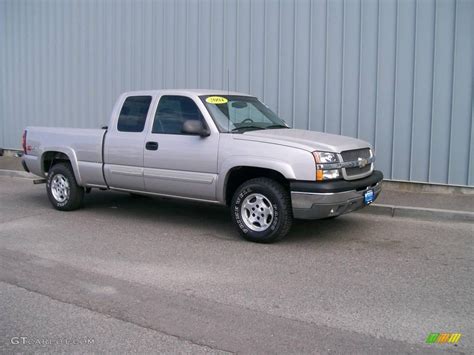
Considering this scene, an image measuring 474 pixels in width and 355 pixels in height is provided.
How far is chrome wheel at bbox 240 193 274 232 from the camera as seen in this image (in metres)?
6.80

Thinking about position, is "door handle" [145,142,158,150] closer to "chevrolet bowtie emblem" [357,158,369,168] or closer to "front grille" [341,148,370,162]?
"front grille" [341,148,370,162]

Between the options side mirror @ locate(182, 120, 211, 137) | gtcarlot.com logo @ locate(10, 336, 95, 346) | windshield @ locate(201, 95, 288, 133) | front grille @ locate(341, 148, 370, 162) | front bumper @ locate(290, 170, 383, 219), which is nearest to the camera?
gtcarlot.com logo @ locate(10, 336, 95, 346)

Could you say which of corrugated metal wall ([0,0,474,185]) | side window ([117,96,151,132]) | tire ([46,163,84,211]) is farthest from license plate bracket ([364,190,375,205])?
tire ([46,163,84,211])

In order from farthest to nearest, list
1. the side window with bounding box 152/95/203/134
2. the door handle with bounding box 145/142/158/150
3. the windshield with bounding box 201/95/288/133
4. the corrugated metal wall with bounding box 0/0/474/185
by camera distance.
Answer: the corrugated metal wall with bounding box 0/0/474/185, the door handle with bounding box 145/142/158/150, the side window with bounding box 152/95/203/134, the windshield with bounding box 201/95/288/133

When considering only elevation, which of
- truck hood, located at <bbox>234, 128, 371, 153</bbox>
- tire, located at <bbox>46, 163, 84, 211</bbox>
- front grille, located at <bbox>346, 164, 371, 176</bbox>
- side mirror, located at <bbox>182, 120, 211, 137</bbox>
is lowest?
tire, located at <bbox>46, 163, 84, 211</bbox>

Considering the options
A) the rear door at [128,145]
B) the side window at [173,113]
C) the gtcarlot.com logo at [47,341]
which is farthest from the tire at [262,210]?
the gtcarlot.com logo at [47,341]

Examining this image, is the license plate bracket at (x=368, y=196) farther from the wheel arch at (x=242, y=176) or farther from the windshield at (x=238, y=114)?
the windshield at (x=238, y=114)

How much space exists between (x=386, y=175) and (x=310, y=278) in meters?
4.89

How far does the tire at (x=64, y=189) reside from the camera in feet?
29.0

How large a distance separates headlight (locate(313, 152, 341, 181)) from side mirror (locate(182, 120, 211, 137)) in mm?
1528

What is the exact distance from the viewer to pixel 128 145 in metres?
7.93

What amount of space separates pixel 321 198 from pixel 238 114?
1.91m

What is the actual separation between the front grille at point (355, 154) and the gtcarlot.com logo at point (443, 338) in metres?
2.81

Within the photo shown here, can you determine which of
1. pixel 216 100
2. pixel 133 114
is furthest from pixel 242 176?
pixel 133 114
